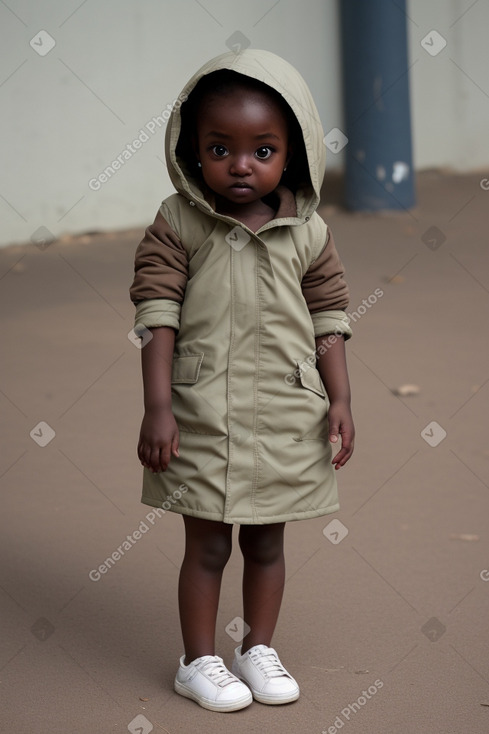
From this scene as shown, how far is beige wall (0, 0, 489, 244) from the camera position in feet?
25.1

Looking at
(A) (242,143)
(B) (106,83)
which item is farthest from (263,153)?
(B) (106,83)

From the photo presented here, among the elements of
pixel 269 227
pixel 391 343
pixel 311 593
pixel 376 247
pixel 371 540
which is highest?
pixel 376 247

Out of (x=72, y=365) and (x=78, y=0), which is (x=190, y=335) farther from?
(x=78, y=0)

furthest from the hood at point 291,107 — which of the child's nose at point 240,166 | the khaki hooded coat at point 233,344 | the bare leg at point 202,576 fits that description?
the bare leg at point 202,576

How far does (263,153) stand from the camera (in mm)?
2480

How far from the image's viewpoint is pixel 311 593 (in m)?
3.17

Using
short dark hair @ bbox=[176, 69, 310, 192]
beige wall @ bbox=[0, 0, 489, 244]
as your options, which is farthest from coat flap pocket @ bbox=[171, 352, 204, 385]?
beige wall @ bbox=[0, 0, 489, 244]

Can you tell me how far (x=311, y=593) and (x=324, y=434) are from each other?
28.1 inches

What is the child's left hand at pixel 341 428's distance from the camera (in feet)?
8.52

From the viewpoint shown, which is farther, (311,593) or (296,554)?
(296,554)

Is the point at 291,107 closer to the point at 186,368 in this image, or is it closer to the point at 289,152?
the point at 289,152

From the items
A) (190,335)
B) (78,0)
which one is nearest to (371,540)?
(190,335)

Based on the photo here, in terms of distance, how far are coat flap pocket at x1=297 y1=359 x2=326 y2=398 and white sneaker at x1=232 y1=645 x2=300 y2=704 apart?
62cm

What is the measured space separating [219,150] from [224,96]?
0.37 feet
